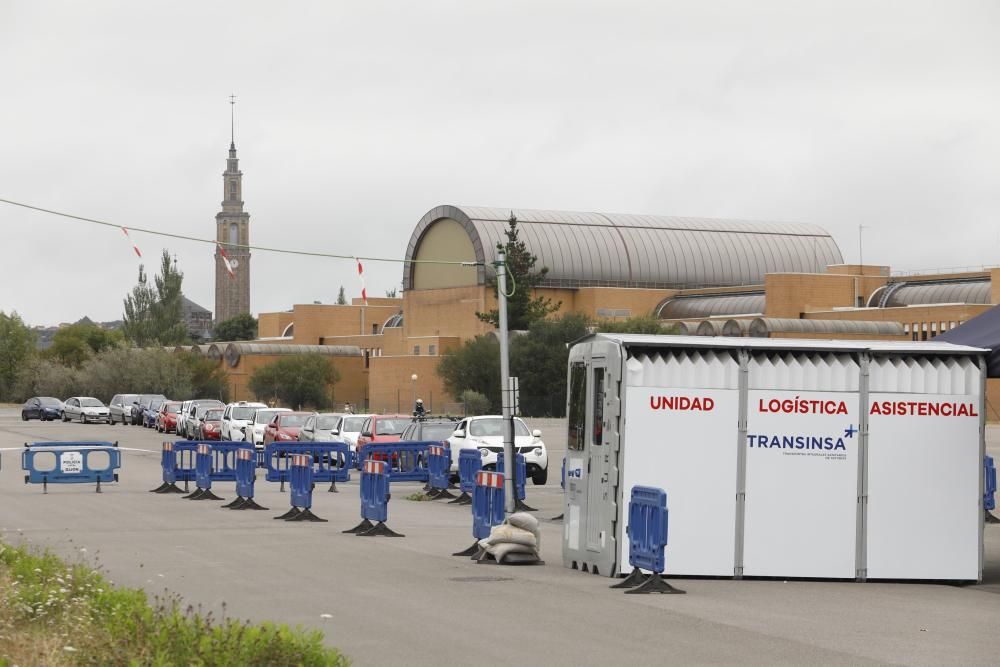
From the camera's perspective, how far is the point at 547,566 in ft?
61.1

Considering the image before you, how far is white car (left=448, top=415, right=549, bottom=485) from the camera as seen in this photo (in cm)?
3516

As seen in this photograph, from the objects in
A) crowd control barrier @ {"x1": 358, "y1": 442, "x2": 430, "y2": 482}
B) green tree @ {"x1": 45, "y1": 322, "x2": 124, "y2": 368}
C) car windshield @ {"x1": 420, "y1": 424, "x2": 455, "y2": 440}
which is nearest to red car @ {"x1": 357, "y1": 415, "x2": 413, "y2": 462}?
car windshield @ {"x1": 420, "y1": 424, "x2": 455, "y2": 440}

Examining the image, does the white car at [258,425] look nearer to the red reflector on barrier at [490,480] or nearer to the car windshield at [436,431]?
the car windshield at [436,431]

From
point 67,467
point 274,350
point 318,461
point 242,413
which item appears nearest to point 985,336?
point 318,461

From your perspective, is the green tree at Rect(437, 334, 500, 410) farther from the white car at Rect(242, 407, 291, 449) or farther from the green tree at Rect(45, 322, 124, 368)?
the green tree at Rect(45, 322, 124, 368)

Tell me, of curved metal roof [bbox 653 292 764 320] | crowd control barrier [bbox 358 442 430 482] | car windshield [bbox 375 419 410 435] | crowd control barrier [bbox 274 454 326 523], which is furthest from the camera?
curved metal roof [bbox 653 292 764 320]

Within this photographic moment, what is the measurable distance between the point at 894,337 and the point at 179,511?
58.7 m

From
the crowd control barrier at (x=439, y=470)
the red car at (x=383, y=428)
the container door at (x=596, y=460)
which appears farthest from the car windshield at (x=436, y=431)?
the container door at (x=596, y=460)

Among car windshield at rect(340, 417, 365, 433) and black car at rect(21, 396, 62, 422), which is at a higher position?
car windshield at rect(340, 417, 365, 433)

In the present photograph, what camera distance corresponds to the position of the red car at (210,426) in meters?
54.4

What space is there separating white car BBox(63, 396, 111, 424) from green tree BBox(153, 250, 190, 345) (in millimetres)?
40190

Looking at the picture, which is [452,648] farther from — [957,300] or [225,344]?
[225,344]

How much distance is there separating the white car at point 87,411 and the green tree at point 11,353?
151 ft

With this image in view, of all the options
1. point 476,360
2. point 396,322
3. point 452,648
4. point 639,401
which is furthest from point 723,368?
point 396,322
